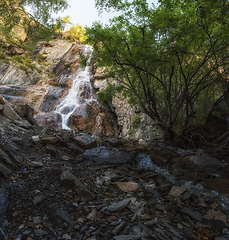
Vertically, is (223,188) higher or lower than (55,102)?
lower

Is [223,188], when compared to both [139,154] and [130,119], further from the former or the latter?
[130,119]

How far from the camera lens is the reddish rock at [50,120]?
14164 millimetres

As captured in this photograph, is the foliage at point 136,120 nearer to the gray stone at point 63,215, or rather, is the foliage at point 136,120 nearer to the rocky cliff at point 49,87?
the rocky cliff at point 49,87

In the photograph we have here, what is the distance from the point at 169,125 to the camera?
8.19m

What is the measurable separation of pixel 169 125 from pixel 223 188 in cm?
430

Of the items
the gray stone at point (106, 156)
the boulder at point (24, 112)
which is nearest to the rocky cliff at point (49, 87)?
the boulder at point (24, 112)

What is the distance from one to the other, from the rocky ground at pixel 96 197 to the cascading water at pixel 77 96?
423 inches

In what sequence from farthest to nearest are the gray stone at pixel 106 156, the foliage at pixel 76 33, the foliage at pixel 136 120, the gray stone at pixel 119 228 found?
1. the foliage at pixel 76 33
2. the foliage at pixel 136 120
3. the gray stone at pixel 106 156
4. the gray stone at pixel 119 228

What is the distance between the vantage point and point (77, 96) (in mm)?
19188

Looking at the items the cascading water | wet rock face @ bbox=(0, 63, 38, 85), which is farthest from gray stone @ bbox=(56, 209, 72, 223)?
wet rock face @ bbox=(0, 63, 38, 85)

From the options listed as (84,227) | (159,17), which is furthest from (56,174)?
(159,17)

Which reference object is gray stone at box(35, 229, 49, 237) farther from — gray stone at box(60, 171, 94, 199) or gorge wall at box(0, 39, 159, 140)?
gorge wall at box(0, 39, 159, 140)

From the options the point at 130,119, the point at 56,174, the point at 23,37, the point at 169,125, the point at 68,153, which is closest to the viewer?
the point at 56,174

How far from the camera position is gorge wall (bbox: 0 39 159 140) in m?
13.9
